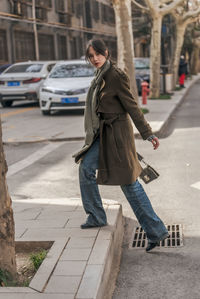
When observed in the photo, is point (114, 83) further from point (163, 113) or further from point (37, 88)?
point (37, 88)

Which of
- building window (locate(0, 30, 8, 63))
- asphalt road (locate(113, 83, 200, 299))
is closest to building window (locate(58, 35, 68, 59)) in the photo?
building window (locate(0, 30, 8, 63))

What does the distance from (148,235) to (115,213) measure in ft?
1.95

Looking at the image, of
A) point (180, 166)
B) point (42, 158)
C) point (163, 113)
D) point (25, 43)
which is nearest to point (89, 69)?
point (163, 113)

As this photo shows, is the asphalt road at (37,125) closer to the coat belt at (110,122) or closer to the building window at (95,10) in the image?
the coat belt at (110,122)

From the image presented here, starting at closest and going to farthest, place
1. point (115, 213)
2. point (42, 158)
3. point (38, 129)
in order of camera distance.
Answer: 1. point (115, 213)
2. point (42, 158)
3. point (38, 129)

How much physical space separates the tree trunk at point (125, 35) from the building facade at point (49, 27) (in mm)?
18087

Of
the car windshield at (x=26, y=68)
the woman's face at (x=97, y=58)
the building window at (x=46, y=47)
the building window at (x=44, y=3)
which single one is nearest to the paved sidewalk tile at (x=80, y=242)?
the woman's face at (x=97, y=58)

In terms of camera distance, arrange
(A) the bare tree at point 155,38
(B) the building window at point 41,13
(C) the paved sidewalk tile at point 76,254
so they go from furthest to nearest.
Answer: (B) the building window at point 41,13 < (A) the bare tree at point 155,38 < (C) the paved sidewalk tile at point 76,254

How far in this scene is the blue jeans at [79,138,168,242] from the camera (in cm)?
506

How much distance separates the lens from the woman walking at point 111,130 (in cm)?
493

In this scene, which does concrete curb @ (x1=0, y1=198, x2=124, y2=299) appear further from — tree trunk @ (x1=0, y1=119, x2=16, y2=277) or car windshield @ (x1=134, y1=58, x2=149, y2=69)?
car windshield @ (x1=134, y1=58, x2=149, y2=69)

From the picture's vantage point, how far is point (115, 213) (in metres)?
5.71

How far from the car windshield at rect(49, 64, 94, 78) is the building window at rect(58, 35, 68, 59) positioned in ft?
80.3

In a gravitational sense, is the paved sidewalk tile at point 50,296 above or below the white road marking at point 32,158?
above
